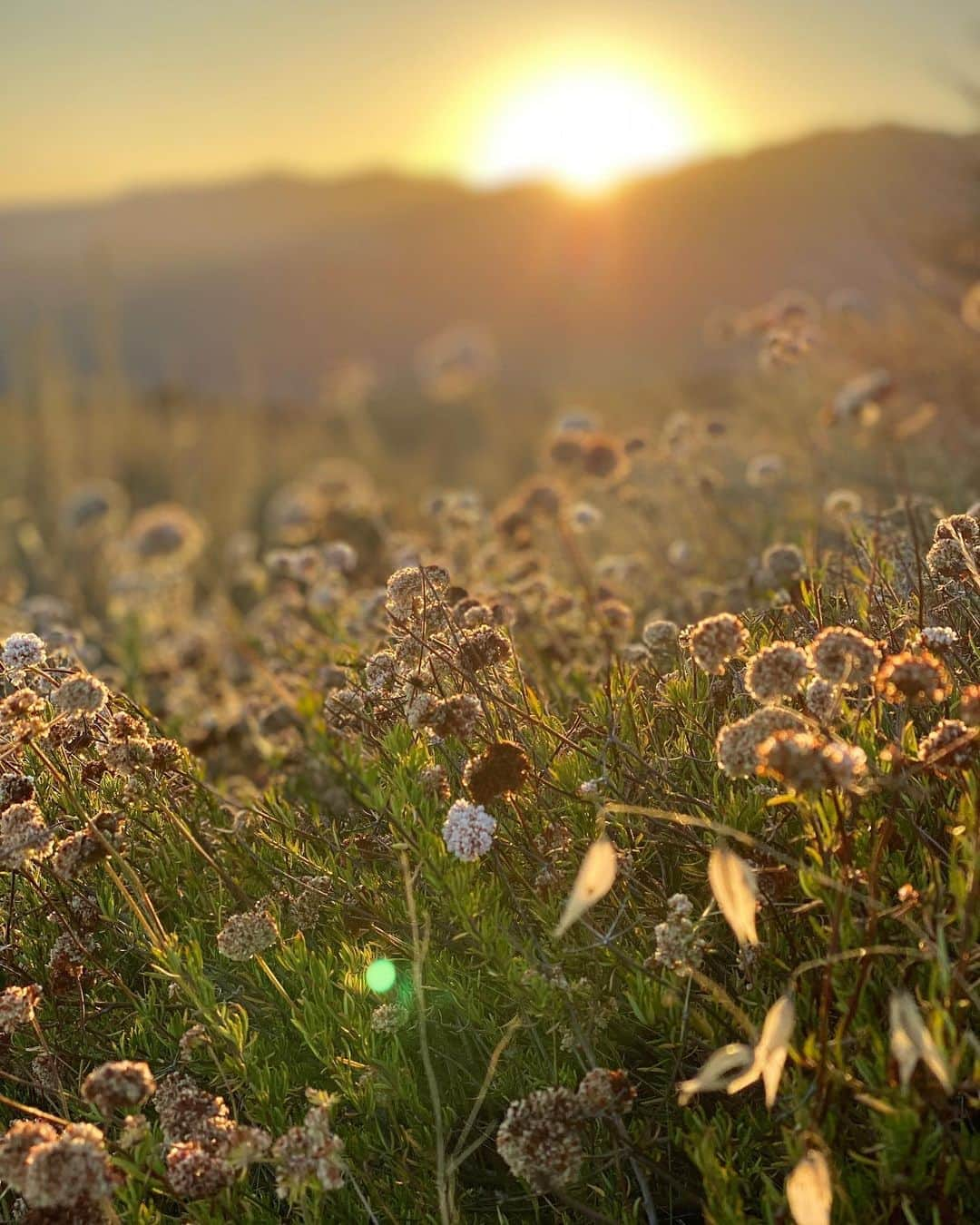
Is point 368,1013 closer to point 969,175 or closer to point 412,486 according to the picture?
point 969,175

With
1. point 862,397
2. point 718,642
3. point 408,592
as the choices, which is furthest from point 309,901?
point 862,397

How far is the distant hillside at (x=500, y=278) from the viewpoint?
49.0 m

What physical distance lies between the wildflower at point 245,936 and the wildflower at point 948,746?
1259 millimetres

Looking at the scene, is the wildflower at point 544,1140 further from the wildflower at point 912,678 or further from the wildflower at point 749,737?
the wildflower at point 912,678

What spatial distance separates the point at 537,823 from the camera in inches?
98.3

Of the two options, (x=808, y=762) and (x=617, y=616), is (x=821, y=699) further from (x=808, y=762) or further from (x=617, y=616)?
(x=617, y=616)

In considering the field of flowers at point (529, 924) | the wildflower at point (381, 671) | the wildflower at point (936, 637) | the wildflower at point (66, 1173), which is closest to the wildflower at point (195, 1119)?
the field of flowers at point (529, 924)

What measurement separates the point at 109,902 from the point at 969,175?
25.8 ft

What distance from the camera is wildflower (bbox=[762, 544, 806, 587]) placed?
12.2ft

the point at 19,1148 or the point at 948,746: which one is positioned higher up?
the point at 948,746

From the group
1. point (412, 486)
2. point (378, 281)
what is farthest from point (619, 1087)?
point (378, 281)

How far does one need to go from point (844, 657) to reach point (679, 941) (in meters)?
0.53

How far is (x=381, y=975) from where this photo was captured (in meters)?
2.23

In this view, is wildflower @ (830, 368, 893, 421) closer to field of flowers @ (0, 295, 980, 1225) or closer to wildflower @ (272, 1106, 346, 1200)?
field of flowers @ (0, 295, 980, 1225)
